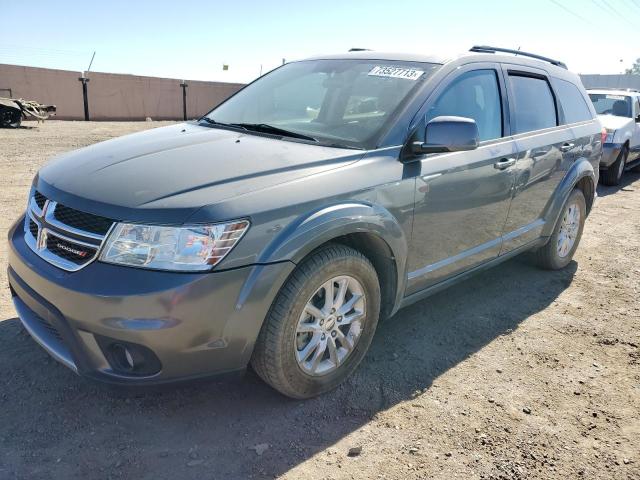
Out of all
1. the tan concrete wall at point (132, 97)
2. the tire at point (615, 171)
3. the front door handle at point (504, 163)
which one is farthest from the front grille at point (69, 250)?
the tan concrete wall at point (132, 97)

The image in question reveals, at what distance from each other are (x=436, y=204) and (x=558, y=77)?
246 cm

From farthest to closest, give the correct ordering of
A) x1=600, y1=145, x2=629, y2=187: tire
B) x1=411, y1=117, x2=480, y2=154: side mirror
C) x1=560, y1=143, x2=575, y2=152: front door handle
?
x1=600, y1=145, x2=629, y2=187: tire, x1=560, y1=143, x2=575, y2=152: front door handle, x1=411, y1=117, x2=480, y2=154: side mirror

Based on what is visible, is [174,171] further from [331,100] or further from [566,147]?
[566,147]

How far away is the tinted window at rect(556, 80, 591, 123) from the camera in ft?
15.4

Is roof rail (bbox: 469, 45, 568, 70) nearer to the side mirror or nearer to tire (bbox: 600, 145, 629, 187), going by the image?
the side mirror

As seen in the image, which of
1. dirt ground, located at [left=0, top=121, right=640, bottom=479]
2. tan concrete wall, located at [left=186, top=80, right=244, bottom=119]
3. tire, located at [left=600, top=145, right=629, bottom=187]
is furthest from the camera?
tan concrete wall, located at [left=186, top=80, right=244, bottom=119]

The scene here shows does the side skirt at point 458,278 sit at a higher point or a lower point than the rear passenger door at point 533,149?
lower

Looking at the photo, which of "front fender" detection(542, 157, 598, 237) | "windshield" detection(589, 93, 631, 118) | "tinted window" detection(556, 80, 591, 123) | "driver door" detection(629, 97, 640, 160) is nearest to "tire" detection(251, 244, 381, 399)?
"front fender" detection(542, 157, 598, 237)

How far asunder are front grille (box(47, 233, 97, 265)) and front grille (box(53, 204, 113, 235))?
8cm

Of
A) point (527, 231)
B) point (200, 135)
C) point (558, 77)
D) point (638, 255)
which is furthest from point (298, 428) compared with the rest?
point (638, 255)

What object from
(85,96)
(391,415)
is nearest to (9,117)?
(85,96)

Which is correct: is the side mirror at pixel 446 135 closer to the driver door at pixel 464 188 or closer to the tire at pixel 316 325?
the driver door at pixel 464 188

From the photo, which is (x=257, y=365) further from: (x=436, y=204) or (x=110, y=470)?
(x=436, y=204)

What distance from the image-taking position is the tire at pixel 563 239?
4746 mm
